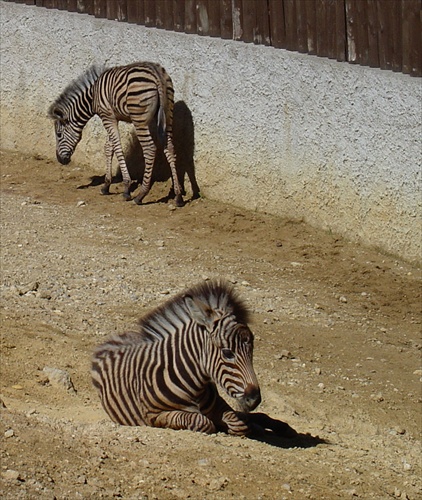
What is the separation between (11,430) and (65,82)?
8.79 metres

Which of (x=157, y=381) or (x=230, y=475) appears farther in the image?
(x=157, y=381)

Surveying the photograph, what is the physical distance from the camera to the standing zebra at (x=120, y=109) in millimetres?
12867

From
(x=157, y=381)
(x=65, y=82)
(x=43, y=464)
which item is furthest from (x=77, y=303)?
(x=65, y=82)

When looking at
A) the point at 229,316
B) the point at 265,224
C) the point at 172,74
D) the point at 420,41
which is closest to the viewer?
the point at 229,316

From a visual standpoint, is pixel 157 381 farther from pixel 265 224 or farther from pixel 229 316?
pixel 265 224

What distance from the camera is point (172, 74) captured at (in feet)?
43.7

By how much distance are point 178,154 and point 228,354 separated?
711 cm

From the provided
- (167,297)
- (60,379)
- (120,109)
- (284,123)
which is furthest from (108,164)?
(60,379)

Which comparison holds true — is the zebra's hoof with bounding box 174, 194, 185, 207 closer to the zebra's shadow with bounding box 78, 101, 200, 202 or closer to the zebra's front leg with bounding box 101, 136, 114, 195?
the zebra's shadow with bounding box 78, 101, 200, 202

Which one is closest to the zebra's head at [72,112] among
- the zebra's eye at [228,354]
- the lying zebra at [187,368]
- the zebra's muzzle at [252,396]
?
the lying zebra at [187,368]

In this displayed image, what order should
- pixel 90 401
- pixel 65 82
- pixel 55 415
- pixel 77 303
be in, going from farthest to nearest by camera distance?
pixel 65 82
pixel 77 303
pixel 90 401
pixel 55 415

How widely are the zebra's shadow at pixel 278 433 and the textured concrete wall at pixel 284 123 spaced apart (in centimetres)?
439

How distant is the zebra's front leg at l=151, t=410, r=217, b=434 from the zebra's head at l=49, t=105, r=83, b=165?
7617mm

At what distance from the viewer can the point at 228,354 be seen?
6582 millimetres
